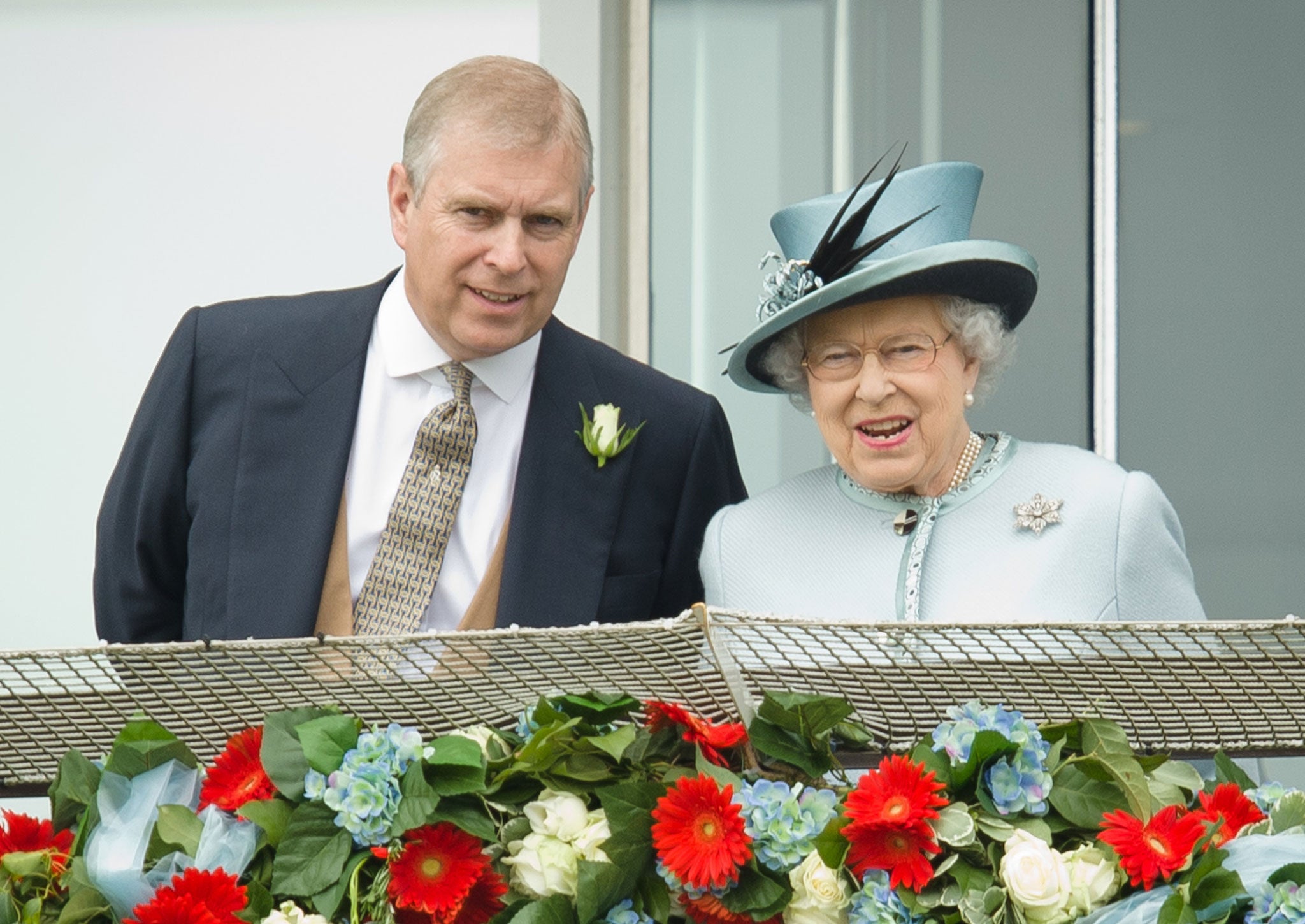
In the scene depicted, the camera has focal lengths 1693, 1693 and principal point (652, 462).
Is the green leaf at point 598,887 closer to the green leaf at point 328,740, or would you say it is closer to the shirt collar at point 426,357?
the green leaf at point 328,740

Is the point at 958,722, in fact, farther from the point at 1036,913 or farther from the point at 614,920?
the point at 614,920

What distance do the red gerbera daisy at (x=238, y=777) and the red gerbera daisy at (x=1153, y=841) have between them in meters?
0.66

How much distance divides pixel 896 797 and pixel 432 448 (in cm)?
125

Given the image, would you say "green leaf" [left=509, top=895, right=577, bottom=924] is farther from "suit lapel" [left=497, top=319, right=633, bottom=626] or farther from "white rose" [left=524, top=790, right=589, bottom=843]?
"suit lapel" [left=497, top=319, right=633, bottom=626]

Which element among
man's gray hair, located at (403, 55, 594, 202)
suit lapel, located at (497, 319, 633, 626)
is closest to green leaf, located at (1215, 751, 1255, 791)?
suit lapel, located at (497, 319, 633, 626)

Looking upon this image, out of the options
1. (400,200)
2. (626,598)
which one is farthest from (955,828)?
(400,200)

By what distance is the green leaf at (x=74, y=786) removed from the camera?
1389 millimetres

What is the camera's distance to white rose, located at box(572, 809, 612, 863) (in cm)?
131

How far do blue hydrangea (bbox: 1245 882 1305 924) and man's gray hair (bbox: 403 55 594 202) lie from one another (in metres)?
1.49

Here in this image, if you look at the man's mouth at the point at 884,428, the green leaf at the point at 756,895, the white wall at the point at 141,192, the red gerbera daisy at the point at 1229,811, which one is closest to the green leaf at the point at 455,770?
the green leaf at the point at 756,895

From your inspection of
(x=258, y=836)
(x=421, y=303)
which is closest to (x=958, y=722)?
(x=258, y=836)

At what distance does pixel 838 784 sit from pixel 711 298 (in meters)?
2.70

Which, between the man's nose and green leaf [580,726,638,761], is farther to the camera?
the man's nose

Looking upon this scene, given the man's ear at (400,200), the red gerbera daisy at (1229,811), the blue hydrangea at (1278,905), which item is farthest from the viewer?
the man's ear at (400,200)
